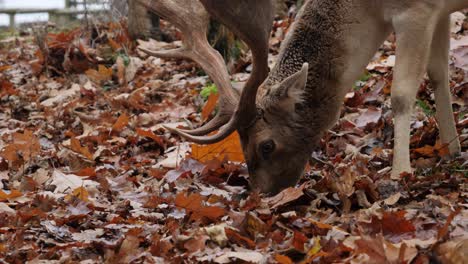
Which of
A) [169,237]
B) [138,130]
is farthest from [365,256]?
[138,130]

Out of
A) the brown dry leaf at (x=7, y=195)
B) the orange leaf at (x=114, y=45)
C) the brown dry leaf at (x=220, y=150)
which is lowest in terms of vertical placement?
the brown dry leaf at (x=7, y=195)

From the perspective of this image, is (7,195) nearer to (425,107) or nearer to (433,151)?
(433,151)

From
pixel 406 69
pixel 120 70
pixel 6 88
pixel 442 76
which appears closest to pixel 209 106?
pixel 442 76

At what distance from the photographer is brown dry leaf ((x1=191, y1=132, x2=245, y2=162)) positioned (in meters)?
6.88

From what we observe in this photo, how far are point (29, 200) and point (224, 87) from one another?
172 cm

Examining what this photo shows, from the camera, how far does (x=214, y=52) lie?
6730 mm

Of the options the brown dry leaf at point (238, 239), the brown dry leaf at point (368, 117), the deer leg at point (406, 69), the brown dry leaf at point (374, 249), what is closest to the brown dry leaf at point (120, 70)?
the brown dry leaf at point (368, 117)

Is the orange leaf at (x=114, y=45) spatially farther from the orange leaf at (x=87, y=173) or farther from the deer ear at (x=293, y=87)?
the deer ear at (x=293, y=87)

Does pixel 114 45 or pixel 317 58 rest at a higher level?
pixel 317 58

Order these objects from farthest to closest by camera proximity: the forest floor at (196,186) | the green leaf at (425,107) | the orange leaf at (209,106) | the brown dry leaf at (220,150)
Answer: the orange leaf at (209,106), the green leaf at (425,107), the brown dry leaf at (220,150), the forest floor at (196,186)

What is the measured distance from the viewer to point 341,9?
21.8 feet

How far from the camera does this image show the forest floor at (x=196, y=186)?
4.35 metres

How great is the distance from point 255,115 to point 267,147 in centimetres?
28

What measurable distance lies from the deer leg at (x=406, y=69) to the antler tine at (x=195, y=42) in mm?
1244
